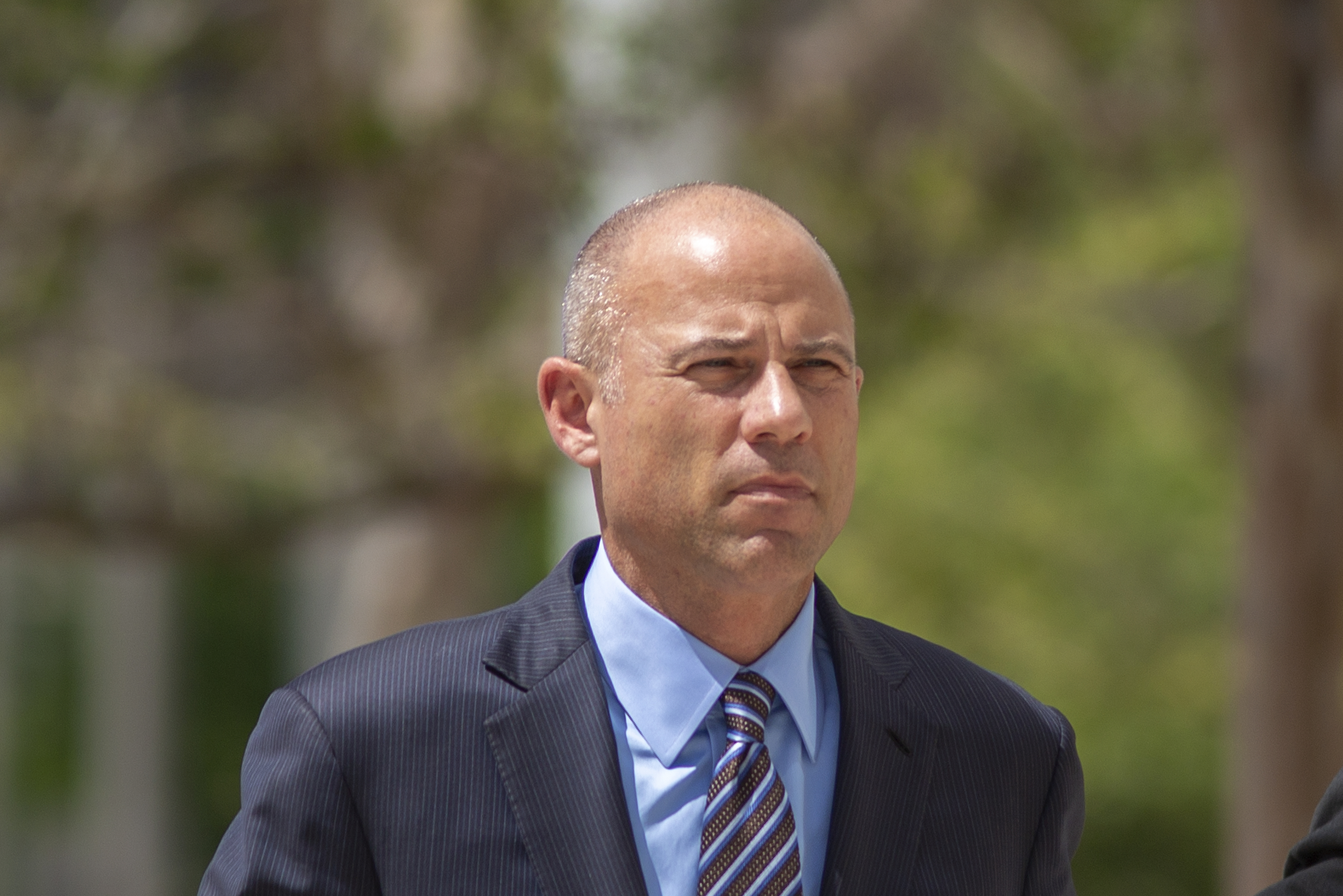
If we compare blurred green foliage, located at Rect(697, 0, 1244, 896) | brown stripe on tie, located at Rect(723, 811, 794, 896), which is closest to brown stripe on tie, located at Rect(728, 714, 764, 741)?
brown stripe on tie, located at Rect(723, 811, 794, 896)

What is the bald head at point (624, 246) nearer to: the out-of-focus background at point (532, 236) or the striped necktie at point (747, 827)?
the striped necktie at point (747, 827)

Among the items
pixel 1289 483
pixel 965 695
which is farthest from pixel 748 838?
pixel 1289 483

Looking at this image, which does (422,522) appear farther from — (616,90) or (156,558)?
(616,90)

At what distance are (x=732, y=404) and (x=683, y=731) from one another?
477 mm

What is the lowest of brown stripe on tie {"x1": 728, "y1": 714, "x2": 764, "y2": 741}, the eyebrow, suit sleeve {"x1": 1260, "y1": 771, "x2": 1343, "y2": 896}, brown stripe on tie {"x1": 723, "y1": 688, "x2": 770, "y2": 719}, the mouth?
suit sleeve {"x1": 1260, "y1": 771, "x2": 1343, "y2": 896}

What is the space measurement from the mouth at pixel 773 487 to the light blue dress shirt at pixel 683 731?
253mm

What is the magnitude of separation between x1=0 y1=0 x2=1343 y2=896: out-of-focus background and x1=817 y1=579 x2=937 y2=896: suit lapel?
555 centimetres

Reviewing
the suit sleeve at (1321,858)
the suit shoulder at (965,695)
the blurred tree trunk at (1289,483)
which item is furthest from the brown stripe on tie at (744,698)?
the blurred tree trunk at (1289,483)

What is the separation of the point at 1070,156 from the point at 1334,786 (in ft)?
29.4

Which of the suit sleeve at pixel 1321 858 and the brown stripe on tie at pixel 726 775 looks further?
the suit sleeve at pixel 1321 858

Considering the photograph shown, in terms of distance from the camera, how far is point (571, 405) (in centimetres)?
262

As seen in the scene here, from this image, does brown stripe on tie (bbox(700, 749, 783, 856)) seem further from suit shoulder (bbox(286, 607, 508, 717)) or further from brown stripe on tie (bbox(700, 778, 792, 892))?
suit shoulder (bbox(286, 607, 508, 717))

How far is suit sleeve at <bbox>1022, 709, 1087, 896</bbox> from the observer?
2.64 m

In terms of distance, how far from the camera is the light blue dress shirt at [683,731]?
2.43 m
